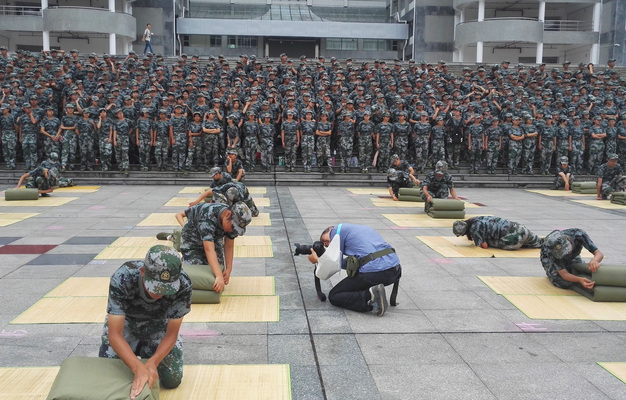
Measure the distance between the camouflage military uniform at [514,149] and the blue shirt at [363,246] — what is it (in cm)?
1345

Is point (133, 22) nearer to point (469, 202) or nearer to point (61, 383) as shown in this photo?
point (469, 202)

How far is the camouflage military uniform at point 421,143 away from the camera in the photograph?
710 inches

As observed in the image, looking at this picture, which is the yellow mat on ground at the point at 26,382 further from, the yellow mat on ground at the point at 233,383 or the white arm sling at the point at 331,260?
the white arm sling at the point at 331,260

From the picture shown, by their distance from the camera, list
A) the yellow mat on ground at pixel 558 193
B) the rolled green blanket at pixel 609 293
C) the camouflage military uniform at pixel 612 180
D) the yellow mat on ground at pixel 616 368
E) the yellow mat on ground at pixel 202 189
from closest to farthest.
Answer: the yellow mat on ground at pixel 616 368, the rolled green blanket at pixel 609 293, the camouflage military uniform at pixel 612 180, the yellow mat on ground at pixel 202 189, the yellow mat on ground at pixel 558 193

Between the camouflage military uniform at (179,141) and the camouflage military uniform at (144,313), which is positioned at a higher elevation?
the camouflage military uniform at (179,141)

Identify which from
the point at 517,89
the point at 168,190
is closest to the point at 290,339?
the point at 168,190

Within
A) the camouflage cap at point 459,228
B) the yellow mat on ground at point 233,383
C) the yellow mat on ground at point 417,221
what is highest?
the camouflage cap at point 459,228

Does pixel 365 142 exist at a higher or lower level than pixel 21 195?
higher

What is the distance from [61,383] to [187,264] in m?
2.87

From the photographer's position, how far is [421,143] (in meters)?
18.2

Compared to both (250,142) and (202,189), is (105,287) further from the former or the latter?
(250,142)

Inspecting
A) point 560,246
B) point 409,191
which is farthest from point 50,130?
point 560,246

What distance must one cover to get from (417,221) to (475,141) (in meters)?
7.61

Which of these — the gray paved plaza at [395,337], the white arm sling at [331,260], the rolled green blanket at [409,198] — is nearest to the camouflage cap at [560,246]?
the gray paved plaza at [395,337]
